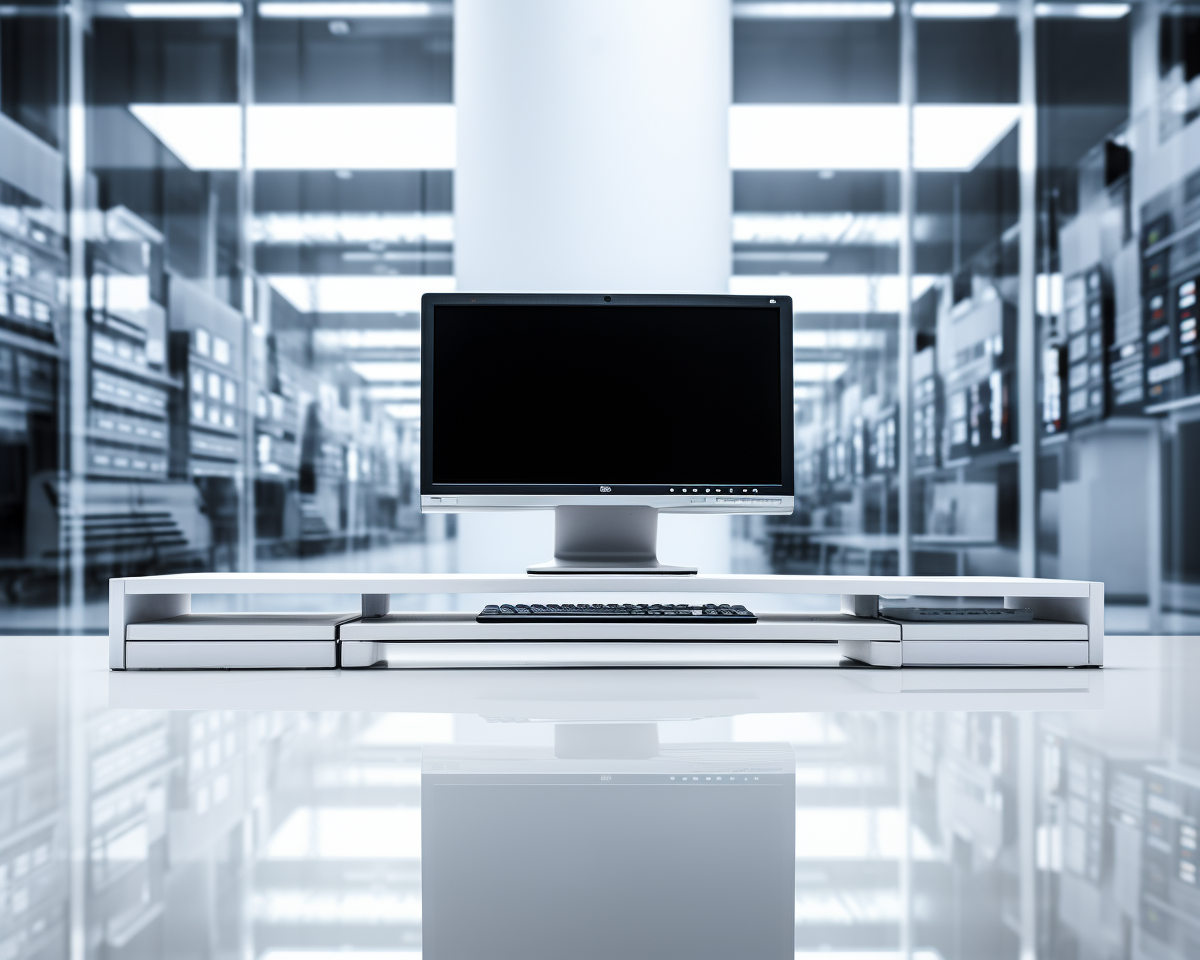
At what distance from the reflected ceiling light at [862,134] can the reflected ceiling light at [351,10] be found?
144cm

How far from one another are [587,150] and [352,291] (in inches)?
55.8

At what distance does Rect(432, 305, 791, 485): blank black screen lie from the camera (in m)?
2.16

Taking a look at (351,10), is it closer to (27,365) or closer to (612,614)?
(27,365)

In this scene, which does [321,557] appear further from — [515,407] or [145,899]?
[145,899]

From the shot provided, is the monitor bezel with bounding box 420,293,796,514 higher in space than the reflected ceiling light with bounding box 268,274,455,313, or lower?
lower

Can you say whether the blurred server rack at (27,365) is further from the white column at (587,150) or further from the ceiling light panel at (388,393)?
the white column at (587,150)

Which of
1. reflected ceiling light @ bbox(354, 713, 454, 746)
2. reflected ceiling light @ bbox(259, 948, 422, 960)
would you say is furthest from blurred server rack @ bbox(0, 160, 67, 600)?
reflected ceiling light @ bbox(259, 948, 422, 960)

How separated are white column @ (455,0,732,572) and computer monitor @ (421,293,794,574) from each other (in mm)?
884

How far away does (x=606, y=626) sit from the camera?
205cm

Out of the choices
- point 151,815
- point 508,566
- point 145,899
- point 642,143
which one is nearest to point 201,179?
point 642,143

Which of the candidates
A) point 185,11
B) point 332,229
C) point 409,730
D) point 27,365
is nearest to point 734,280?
point 332,229

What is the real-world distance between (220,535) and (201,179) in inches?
62.6

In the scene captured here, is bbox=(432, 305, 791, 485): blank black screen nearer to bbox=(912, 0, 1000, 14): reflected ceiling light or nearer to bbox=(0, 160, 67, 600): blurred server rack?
bbox=(0, 160, 67, 600): blurred server rack

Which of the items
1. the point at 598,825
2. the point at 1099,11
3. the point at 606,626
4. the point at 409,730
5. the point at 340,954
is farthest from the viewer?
the point at 1099,11
